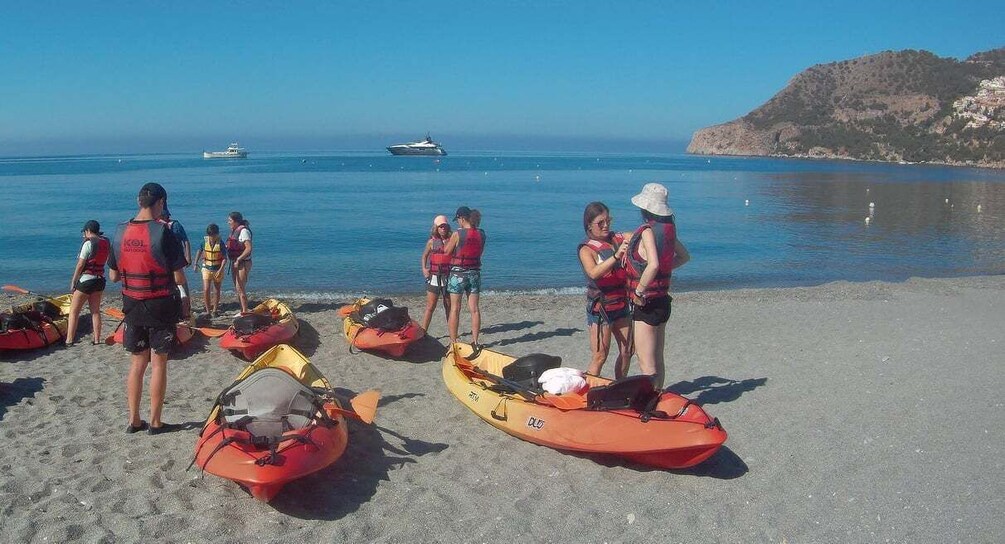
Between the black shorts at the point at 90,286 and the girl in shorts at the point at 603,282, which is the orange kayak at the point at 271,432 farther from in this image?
the black shorts at the point at 90,286

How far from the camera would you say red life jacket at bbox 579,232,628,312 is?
6.06 m

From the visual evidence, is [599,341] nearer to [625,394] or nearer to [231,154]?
[625,394]

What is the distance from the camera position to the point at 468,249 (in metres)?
8.45

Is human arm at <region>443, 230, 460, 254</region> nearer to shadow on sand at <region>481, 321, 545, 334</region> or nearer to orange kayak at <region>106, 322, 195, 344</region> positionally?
shadow on sand at <region>481, 321, 545, 334</region>

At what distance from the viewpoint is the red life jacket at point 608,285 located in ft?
19.9

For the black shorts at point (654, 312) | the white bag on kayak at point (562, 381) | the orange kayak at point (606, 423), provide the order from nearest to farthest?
the orange kayak at point (606, 423)
the black shorts at point (654, 312)
the white bag on kayak at point (562, 381)

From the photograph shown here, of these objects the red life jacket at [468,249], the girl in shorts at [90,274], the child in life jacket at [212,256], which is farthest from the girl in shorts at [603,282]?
the child in life jacket at [212,256]

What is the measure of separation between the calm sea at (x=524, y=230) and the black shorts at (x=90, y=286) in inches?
247

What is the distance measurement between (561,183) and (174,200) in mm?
31455

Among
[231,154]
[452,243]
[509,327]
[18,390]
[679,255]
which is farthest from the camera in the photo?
[231,154]

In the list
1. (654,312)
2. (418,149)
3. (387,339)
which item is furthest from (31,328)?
(418,149)

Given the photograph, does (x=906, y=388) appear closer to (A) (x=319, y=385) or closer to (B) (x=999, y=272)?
(A) (x=319, y=385)

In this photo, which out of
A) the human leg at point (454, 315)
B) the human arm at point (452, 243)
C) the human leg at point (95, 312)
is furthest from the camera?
the human leg at point (95, 312)

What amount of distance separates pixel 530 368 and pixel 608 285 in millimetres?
1091
